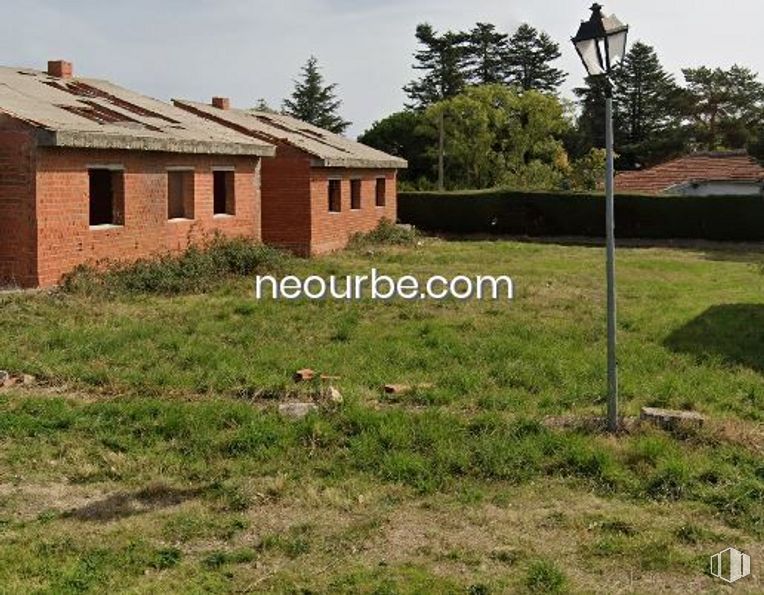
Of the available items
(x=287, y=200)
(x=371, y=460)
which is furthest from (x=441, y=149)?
(x=371, y=460)

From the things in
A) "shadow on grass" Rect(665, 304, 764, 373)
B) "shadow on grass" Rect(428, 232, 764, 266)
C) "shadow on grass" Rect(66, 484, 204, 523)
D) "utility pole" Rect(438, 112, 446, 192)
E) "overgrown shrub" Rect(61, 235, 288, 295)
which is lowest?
"shadow on grass" Rect(66, 484, 204, 523)

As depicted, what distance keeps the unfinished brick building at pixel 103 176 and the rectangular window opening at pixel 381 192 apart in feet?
25.4

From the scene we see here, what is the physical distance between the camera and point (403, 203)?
34.0 metres

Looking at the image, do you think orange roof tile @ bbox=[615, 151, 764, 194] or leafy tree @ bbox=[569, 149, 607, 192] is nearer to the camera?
orange roof tile @ bbox=[615, 151, 764, 194]

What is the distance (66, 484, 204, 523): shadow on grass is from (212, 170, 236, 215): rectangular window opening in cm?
1382

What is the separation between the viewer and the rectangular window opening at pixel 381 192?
28.8 meters

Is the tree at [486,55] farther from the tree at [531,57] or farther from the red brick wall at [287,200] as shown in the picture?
the red brick wall at [287,200]

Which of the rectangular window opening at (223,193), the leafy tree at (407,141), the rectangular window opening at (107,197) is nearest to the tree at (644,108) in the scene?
the leafy tree at (407,141)

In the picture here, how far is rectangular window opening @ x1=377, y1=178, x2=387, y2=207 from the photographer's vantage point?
28.8 metres

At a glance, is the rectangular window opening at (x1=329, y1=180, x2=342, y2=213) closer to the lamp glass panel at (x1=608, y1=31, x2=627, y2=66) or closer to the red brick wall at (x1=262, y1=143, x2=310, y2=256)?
the red brick wall at (x1=262, y1=143, x2=310, y2=256)

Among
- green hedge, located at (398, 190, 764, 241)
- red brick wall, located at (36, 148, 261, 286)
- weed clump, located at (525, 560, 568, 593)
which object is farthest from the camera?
green hedge, located at (398, 190, 764, 241)

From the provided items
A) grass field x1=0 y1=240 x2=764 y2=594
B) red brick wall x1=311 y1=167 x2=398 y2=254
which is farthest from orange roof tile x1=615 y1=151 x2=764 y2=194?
grass field x1=0 y1=240 x2=764 y2=594

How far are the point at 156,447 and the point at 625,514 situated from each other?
11.5 feet

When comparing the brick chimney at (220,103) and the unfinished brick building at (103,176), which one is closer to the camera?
the unfinished brick building at (103,176)
